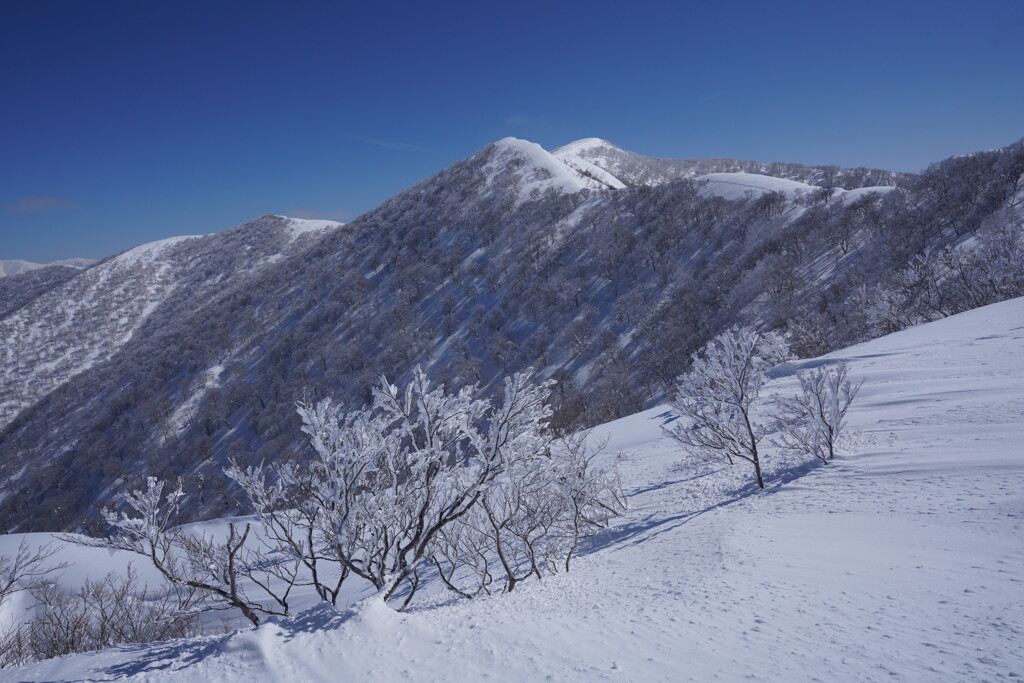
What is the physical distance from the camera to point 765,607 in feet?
16.9

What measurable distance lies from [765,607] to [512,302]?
47.0m

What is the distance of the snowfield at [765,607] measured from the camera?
4.15m

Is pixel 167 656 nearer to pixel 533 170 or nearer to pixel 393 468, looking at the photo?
pixel 393 468

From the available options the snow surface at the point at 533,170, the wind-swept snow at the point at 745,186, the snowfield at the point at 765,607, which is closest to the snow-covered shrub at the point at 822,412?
the snowfield at the point at 765,607

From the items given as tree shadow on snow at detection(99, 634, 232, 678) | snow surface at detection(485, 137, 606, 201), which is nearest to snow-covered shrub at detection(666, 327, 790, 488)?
tree shadow on snow at detection(99, 634, 232, 678)

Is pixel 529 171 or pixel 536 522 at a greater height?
pixel 529 171

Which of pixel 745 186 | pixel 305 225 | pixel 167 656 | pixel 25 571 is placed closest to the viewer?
pixel 167 656

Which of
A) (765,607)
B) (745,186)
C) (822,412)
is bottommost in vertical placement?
(765,607)

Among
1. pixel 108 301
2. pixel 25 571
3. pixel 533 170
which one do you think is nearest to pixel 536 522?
pixel 25 571

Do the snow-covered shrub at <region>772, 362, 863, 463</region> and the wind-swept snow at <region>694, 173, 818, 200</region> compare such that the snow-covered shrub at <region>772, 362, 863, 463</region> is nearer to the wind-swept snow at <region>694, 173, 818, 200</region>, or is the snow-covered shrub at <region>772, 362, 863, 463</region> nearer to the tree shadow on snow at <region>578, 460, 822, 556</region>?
the tree shadow on snow at <region>578, 460, 822, 556</region>

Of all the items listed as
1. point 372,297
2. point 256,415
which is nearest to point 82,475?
point 256,415

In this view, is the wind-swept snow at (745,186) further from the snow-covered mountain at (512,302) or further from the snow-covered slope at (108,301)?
the snow-covered slope at (108,301)

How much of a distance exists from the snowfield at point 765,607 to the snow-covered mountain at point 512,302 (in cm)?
1143

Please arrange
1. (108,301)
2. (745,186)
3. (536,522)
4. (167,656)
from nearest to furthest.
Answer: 1. (167,656)
2. (536,522)
3. (745,186)
4. (108,301)
